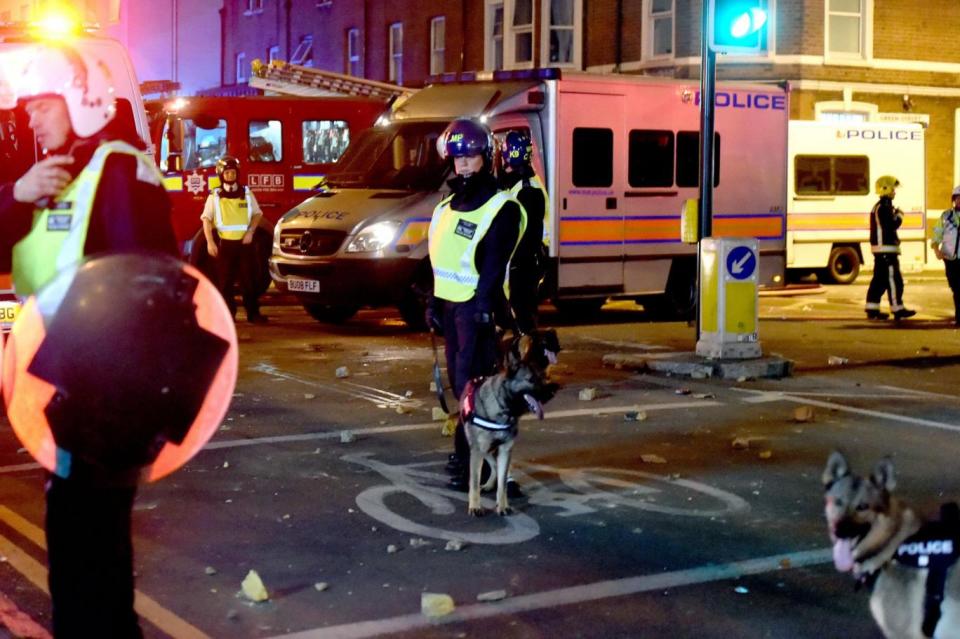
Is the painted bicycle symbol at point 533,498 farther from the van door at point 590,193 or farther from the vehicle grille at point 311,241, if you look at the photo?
the van door at point 590,193

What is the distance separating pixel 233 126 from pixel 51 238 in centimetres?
1791

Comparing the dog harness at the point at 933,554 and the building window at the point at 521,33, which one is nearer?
the dog harness at the point at 933,554

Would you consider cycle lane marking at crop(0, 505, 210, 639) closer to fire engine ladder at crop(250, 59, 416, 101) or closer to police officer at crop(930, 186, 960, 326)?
police officer at crop(930, 186, 960, 326)

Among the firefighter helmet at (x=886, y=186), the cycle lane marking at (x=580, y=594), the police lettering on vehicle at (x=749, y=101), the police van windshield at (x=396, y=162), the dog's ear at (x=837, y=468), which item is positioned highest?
the police lettering on vehicle at (x=749, y=101)

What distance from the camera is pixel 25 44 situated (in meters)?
10.2

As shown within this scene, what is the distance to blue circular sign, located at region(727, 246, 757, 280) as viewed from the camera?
12.7 meters

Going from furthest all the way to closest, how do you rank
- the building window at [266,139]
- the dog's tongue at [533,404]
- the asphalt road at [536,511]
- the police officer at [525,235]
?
the building window at [266,139]
the police officer at [525,235]
the dog's tongue at [533,404]
the asphalt road at [536,511]

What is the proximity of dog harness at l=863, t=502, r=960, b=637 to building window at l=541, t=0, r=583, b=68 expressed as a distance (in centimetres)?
2915

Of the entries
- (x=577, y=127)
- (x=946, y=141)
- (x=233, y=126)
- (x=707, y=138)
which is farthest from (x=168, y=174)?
(x=946, y=141)

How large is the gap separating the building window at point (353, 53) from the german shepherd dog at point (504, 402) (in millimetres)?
32947

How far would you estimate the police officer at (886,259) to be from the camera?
1775 cm

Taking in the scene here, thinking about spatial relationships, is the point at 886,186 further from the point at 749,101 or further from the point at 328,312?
the point at 328,312

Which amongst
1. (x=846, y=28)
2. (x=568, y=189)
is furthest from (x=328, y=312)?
(x=846, y=28)

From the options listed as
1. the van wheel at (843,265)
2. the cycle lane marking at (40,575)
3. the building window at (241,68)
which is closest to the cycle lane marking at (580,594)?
the cycle lane marking at (40,575)
